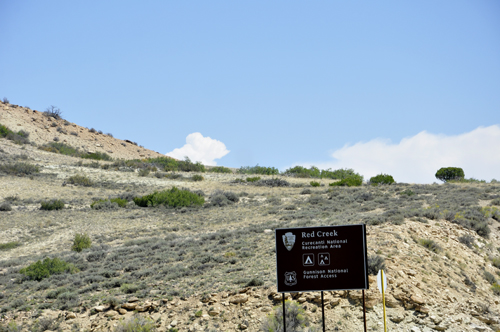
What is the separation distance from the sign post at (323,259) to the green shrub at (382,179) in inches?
1188

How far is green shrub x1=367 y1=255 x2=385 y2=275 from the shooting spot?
11867 millimetres

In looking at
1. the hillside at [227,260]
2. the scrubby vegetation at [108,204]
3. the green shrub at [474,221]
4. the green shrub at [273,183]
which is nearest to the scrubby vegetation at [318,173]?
the green shrub at [273,183]

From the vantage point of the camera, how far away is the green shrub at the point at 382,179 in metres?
38.1

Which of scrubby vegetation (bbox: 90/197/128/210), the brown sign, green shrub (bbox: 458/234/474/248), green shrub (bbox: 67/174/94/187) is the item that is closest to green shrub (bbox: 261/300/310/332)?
the brown sign

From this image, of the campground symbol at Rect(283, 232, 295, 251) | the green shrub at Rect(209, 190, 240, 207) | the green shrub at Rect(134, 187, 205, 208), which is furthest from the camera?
the green shrub at Rect(209, 190, 240, 207)

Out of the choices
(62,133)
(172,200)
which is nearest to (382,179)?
(172,200)

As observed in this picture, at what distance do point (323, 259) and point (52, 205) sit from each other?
26.1 m

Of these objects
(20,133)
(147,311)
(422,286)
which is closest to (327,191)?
(422,286)

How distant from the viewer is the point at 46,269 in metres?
15.3

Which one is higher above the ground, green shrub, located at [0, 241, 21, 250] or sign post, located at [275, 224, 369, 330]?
sign post, located at [275, 224, 369, 330]

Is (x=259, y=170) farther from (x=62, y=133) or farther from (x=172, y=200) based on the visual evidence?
(x=62, y=133)

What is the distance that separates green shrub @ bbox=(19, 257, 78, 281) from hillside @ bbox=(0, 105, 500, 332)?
1.03 ft

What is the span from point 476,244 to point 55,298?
16710mm

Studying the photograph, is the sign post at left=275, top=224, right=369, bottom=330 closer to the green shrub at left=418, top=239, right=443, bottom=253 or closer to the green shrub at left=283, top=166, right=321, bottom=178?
the green shrub at left=418, top=239, right=443, bottom=253
